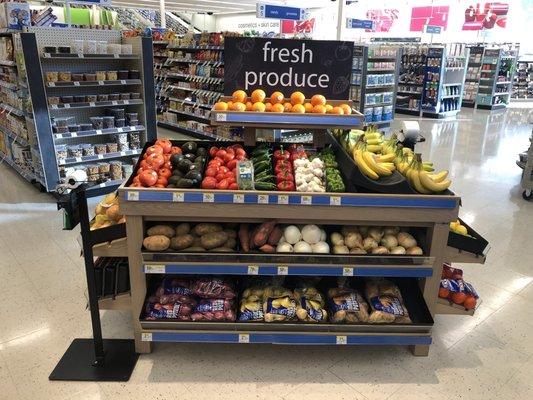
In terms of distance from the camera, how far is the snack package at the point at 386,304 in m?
2.55

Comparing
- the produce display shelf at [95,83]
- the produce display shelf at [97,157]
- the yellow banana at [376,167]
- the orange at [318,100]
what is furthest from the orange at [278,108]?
the produce display shelf at [97,157]

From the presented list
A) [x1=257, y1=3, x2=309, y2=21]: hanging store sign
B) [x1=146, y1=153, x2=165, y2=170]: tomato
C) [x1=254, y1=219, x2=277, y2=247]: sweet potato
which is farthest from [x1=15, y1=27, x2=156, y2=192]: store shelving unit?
[x1=257, y1=3, x2=309, y2=21]: hanging store sign

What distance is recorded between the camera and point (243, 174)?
2383 mm

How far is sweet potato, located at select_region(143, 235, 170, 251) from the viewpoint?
2.44m

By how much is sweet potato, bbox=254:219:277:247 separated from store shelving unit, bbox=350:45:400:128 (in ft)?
25.0

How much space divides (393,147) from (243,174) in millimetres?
1194

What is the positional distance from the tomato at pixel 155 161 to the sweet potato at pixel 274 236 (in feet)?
2.80

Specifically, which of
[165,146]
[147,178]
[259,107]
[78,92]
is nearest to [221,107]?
[259,107]

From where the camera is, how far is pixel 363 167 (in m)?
2.52

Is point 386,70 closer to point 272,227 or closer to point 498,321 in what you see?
point 498,321

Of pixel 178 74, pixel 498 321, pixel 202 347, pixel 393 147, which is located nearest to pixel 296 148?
pixel 393 147

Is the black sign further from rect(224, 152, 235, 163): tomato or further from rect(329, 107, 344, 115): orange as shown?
rect(224, 152, 235, 163): tomato

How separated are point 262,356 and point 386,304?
2.81 feet

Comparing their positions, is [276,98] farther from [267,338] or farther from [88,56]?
[88,56]
